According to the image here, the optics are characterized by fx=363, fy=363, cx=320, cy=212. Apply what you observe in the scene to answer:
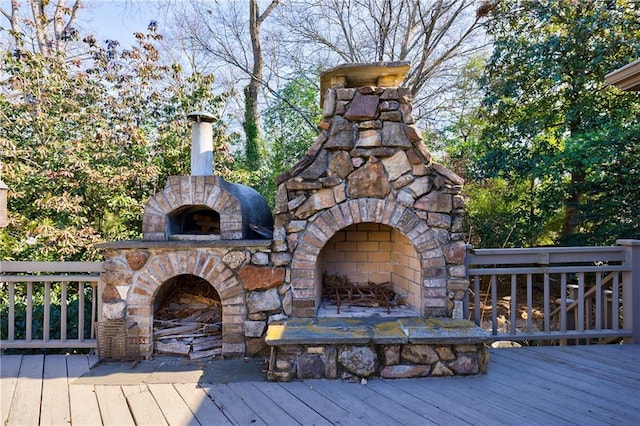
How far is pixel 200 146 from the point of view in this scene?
3457 millimetres

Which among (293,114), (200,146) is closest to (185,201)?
(200,146)

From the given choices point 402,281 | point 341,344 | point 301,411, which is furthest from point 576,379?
point 301,411

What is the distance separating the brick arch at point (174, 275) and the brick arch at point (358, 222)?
561 millimetres

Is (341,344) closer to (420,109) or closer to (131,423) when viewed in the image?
(131,423)

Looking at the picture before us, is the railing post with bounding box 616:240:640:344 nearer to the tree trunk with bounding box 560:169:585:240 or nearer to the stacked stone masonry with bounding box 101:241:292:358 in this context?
the tree trunk with bounding box 560:169:585:240

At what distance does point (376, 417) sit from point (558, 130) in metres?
6.19

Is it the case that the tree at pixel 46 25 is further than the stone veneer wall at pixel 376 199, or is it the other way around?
the tree at pixel 46 25

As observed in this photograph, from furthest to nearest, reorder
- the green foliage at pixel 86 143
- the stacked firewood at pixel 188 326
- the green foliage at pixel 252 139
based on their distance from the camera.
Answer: the green foliage at pixel 252 139 → the green foliage at pixel 86 143 → the stacked firewood at pixel 188 326

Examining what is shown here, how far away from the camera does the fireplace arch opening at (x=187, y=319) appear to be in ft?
11.1

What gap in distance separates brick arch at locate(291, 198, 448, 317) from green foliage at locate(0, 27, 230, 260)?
3.94 meters

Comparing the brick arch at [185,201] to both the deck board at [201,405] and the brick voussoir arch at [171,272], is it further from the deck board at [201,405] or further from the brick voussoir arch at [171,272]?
the deck board at [201,405]

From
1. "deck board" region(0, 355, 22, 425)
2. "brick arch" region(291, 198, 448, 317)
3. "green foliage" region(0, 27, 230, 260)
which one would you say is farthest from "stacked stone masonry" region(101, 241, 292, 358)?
"green foliage" region(0, 27, 230, 260)

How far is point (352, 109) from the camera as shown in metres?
3.30

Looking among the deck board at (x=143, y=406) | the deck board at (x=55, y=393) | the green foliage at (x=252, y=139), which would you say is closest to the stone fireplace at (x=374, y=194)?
the deck board at (x=143, y=406)
